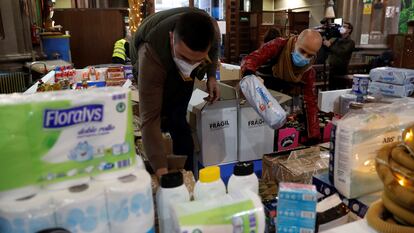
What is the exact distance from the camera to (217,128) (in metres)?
2.55

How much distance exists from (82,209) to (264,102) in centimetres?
168

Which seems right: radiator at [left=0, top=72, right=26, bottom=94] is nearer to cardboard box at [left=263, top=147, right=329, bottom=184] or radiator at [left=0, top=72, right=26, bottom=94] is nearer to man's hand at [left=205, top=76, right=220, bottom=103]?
man's hand at [left=205, top=76, right=220, bottom=103]

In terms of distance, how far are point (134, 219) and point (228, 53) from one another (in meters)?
6.57

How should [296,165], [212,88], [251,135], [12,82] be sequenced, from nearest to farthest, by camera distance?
[296,165] < [212,88] < [251,135] < [12,82]

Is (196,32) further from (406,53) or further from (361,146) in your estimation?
(406,53)

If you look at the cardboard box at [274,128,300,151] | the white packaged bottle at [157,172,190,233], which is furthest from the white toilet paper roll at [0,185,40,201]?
the cardboard box at [274,128,300,151]

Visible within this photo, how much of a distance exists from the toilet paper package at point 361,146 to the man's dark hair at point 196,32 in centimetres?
58

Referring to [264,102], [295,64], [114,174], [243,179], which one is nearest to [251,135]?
[264,102]

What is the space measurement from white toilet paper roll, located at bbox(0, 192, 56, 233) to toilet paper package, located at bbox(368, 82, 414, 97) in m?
2.69

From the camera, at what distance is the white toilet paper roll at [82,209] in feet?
2.22

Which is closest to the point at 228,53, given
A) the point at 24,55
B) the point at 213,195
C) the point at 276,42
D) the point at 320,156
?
the point at 24,55

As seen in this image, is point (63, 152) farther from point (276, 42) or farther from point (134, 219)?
point (276, 42)

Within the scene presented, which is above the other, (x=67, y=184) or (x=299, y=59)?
(x=299, y=59)

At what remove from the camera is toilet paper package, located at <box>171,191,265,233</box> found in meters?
0.72
